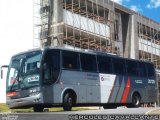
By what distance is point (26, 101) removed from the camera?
1814cm

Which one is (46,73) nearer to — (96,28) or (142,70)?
(142,70)

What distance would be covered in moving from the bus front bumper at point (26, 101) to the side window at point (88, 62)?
331 centimetres

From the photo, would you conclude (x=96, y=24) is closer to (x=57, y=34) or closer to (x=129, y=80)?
(x=57, y=34)

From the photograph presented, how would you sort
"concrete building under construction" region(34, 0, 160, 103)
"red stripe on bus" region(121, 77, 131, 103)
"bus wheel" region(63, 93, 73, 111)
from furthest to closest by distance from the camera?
"concrete building under construction" region(34, 0, 160, 103), "red stripe on bus" region(121, 77, 131, 103), "bus wheel" region(63, 93, 73, 111)

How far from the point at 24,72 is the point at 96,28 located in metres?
21.9

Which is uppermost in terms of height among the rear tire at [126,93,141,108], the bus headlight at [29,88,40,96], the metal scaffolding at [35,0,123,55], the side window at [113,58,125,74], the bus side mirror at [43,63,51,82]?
the metal scaffolding at [35,0,123,55]

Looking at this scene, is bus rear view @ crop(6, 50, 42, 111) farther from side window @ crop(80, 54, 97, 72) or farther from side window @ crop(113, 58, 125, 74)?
side window @ crop(113, 58, 125, 74)

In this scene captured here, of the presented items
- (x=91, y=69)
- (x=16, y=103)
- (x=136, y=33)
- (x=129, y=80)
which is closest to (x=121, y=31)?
(x=136, y=33)

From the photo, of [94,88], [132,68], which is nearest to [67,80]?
[94,88]

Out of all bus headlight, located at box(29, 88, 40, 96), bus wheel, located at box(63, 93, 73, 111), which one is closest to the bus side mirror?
bus headlight, located at box(29, 88, 40, 96)

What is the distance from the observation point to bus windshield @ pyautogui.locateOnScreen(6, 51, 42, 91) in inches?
714

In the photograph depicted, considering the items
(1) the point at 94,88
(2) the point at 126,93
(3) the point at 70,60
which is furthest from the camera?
(2) the point at 126,93

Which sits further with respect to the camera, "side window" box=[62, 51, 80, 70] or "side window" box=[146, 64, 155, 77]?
"side window" box=[146, 64, 155, 77]

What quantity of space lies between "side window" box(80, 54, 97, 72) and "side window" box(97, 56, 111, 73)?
0.45 m
